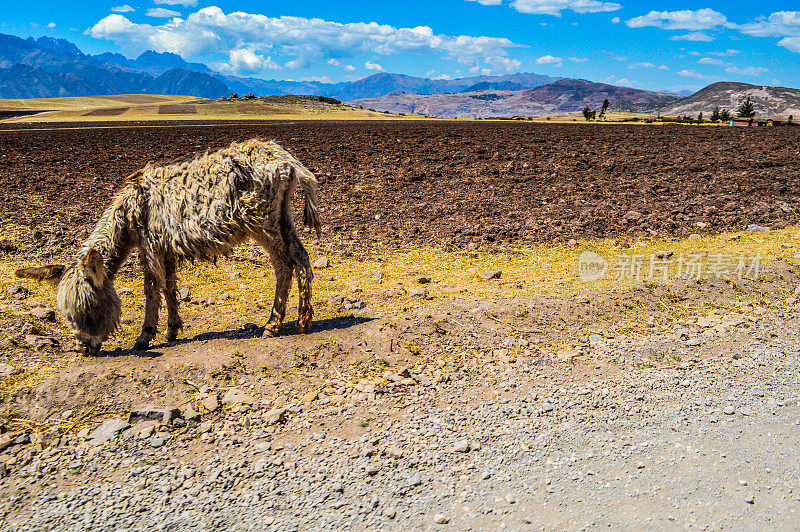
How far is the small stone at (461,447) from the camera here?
4250 mm

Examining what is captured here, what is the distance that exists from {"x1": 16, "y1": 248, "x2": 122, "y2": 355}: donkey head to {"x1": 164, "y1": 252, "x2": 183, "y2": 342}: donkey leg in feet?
2.39

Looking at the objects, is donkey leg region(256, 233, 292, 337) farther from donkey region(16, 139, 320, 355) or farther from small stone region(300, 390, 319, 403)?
small stone region(300, 390, 319, 403)

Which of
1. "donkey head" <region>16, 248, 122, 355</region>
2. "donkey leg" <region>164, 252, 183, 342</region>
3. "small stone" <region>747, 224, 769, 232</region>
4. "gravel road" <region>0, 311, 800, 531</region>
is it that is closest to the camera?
"gravel road" <region>0, 311, 800, 531</region>

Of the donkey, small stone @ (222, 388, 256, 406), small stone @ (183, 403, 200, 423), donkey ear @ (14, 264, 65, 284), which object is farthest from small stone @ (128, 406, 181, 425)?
donkey ear @ (14, 264, 65, 284)

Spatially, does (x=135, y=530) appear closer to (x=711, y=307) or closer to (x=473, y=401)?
(x=473, y=401)

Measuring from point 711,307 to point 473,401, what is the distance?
4361 millimetres

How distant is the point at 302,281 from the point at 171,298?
1.89m

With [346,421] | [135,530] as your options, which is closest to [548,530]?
[346,421]

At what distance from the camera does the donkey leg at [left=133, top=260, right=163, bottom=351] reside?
21.5 feet

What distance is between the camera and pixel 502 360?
5.79 m

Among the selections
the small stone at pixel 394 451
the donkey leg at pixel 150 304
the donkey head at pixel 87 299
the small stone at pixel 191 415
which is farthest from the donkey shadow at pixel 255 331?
the small stone at pixel 394 451

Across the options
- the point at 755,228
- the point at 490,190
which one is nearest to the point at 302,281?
the point at 490,190

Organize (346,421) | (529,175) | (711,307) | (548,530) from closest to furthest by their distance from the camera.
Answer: (548,530), (346,421), (711,307), (529,175)

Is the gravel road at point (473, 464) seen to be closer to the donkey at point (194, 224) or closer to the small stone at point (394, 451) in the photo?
the small stone at point (394, 451)
